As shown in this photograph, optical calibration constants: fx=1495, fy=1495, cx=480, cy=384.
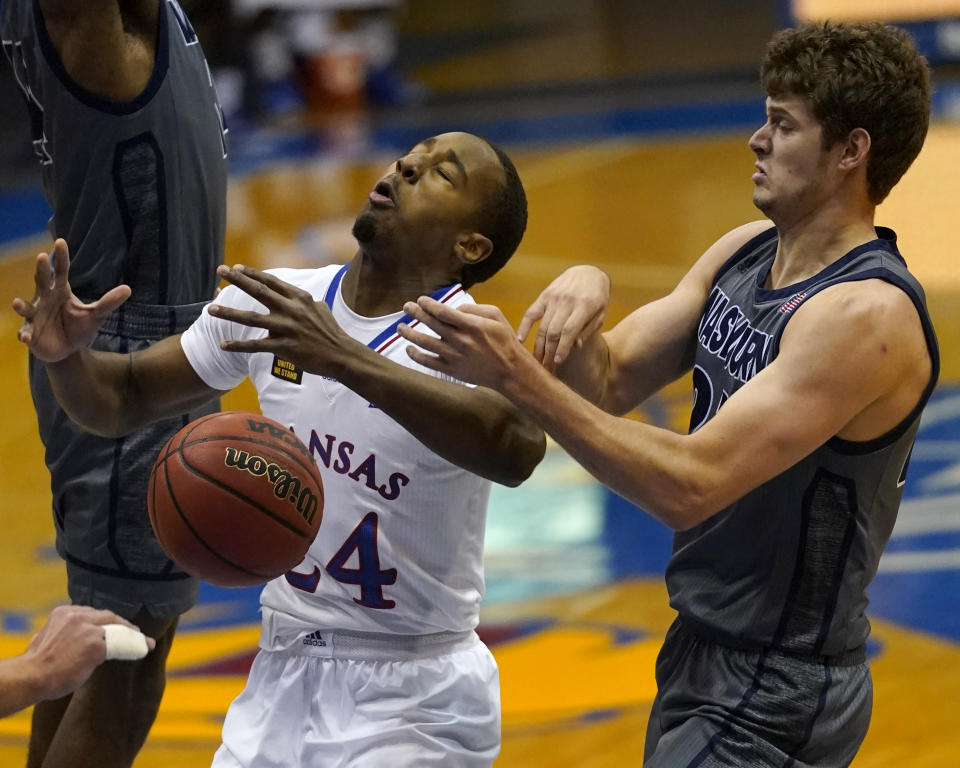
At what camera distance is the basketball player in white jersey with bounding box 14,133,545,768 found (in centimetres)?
342

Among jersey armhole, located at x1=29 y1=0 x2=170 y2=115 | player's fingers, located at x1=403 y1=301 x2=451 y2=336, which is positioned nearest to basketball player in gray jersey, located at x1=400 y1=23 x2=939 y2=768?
player's fingers, located at x1=403 y1=301 x2=451 y2=336

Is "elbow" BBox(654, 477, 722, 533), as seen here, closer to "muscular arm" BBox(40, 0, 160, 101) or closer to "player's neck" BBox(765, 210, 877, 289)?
"player's neck" BBox(765, 210, 877, 289)

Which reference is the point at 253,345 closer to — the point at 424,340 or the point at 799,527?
the point at 424,340

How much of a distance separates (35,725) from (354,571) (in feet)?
5.23

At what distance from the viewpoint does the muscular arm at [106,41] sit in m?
3.99

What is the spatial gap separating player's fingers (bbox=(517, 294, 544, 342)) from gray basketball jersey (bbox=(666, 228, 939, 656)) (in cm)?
45

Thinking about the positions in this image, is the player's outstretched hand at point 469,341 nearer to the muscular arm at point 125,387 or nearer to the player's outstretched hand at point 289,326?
the player's outstretched hand at point 289,326

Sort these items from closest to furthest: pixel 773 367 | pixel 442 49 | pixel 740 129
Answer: pixel 773 367
pixel 740 129
pixel 442 49

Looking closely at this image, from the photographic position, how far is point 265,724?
3484 millimetres

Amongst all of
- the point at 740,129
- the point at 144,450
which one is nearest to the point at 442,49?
the point at 740,129

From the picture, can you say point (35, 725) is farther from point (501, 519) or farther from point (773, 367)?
point (501, 519)

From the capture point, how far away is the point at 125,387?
12.2 feet

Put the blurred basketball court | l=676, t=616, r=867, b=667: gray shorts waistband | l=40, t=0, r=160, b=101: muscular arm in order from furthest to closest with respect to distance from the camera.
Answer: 1. the blurred basketball court
2. l=40, t=0, r=160, b=101: muscular arm
3. l=676, t=616, r=867, b=667: gray shorts waistband

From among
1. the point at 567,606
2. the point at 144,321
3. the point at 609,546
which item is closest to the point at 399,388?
the point at 144,321
